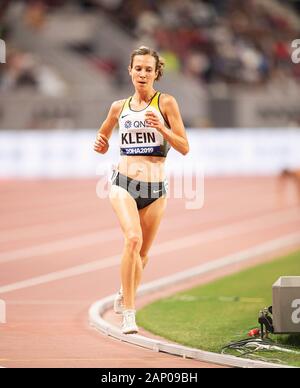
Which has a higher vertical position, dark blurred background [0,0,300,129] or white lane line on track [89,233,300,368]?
dark blurred background [0,0,300,129]

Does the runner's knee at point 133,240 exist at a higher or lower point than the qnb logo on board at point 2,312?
higher

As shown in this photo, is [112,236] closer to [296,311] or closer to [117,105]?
[117,105]

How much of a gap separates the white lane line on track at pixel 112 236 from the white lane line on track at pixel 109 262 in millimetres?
473

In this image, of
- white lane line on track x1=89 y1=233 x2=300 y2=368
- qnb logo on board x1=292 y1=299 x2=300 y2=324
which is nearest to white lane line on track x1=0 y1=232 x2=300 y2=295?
white lane line on track x1=89 y1=233 x2=300 y2=368

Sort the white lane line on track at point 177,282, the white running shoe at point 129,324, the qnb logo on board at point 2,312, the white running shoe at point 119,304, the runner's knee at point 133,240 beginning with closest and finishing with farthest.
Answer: the white lane line on track at point 177,282 < the runner's knee at point 133,240 < the white running shoe at point 129,324 < the white running shoe at point 119,304 < the qnb logo on board at point 2,312

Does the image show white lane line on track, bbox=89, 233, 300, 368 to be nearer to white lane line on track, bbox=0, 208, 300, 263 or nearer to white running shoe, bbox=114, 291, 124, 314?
white running shoe, bbox=114, 291, 124, 314

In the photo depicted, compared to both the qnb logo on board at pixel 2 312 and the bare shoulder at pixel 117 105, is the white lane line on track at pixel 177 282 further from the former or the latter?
the bare shoulder at pixel 117 105

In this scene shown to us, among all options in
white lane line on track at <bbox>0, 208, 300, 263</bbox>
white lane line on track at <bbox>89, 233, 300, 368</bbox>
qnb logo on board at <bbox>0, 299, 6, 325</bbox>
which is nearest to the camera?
white lane line on track at <bbox>89, 233, 300, 368</bbox>

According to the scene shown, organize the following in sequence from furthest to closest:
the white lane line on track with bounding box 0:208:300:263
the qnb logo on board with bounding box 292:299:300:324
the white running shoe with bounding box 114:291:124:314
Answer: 1. the white lane line on track with bounding box 0:208:300:263
2. the white running shoe with bounding box 114:291:124:314
3. the qnb logo on board with bounding box 292:299:300:324

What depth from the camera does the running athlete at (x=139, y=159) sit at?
9.79 m

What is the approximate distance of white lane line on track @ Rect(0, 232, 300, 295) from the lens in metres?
14.0

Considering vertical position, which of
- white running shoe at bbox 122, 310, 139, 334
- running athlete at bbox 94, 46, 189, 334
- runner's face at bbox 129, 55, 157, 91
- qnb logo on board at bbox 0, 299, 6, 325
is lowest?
qnb logo on board at bbox 0, 299, 6, 325

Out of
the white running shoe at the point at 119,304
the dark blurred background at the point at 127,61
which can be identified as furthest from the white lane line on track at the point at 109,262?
the dark blurred background at the point at 127,61

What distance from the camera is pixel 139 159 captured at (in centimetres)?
997
